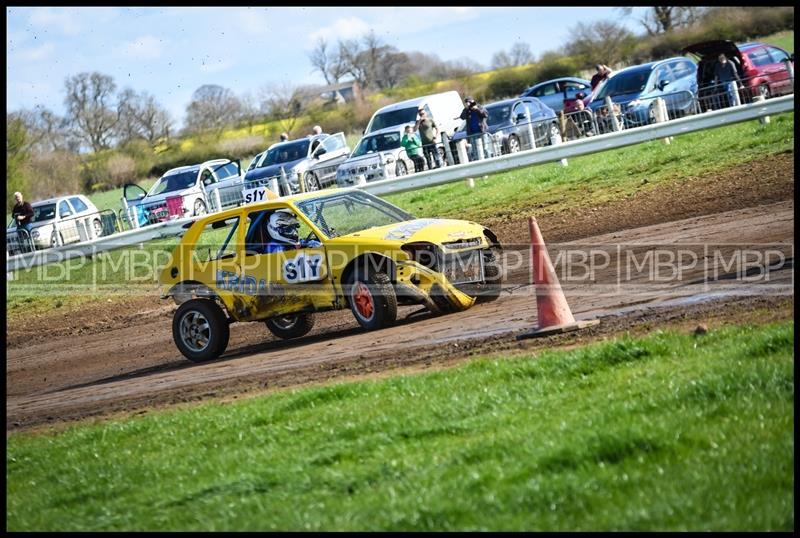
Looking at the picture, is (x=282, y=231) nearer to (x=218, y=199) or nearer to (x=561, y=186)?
(x=561, y=186)

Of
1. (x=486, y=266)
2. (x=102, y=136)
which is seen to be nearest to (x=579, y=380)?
(x=486, y=266)

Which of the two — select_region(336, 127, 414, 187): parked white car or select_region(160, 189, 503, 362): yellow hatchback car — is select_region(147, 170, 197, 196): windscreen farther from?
select_region(160, 189, 503, 362): yellow hatchback car

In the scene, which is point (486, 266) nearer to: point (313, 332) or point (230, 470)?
point (313, 332)

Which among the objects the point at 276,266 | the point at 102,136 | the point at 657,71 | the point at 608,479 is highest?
the point at 102,136

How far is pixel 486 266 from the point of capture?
11.7 m

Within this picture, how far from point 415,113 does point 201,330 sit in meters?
16.1

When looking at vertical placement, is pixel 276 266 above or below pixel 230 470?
above

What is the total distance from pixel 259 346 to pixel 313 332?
2.14 feet

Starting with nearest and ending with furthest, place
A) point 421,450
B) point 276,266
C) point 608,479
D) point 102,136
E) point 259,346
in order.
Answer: point 608,479, point 421,450, point 276,266, point 259,346, point 102,136

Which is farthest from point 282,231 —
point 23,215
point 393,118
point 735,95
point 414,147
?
point 393,118

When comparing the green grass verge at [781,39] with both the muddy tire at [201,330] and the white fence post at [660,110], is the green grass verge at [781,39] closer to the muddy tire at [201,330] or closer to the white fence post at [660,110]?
the white fence post at [660,110]

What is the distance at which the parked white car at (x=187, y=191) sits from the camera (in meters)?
25.7

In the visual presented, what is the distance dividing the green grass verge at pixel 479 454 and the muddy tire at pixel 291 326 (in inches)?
166

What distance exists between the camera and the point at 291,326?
13.3 meters
